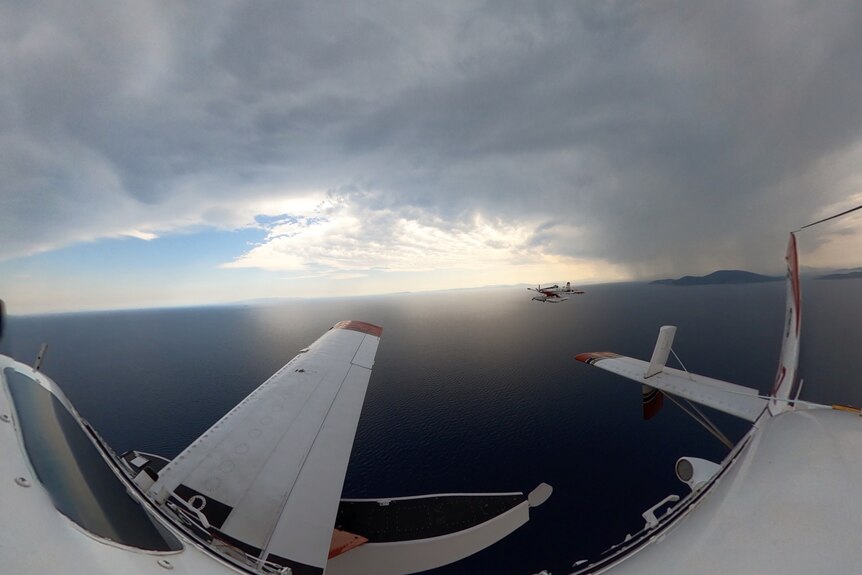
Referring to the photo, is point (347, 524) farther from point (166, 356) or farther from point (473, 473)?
point (166, 356)

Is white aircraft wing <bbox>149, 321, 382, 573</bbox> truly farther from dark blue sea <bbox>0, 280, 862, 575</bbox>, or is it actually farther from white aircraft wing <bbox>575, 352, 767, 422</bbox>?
white aircraft wing <bbox>575, 352, 767, 422</bbox>

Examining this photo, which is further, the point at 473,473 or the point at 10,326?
the point at 473,473

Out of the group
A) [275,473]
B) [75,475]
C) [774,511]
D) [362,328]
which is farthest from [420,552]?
[774,511]

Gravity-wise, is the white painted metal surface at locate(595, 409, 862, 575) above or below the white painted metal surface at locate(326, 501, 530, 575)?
above

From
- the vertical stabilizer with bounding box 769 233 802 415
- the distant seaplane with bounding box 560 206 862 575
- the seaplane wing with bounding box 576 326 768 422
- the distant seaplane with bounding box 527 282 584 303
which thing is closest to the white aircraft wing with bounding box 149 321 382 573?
the distant seaplane with bounding box 560 206 862 575

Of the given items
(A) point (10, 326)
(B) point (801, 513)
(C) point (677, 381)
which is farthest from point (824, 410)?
(C) point (677, 381)

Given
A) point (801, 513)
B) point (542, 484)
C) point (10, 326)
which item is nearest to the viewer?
point (801, 513)

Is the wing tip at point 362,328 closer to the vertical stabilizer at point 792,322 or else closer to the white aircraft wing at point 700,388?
the white aircraft wing at point 700,388
